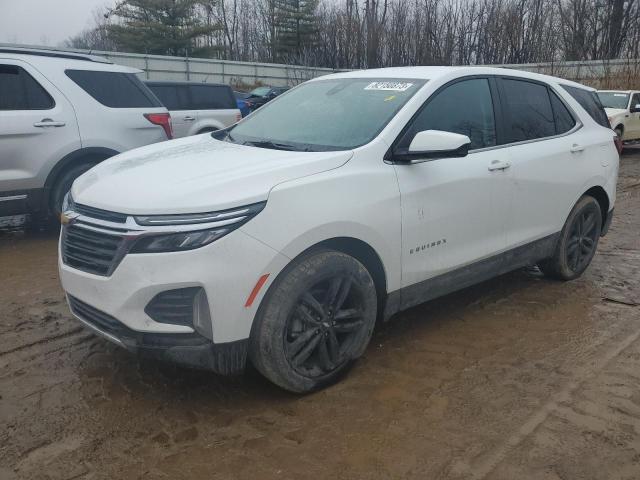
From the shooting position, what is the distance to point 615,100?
16.7 m

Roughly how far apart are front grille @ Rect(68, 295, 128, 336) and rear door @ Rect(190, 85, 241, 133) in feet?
26.0

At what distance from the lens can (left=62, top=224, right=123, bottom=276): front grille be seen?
2834 millimetres

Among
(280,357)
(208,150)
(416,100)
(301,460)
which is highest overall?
(416,100)

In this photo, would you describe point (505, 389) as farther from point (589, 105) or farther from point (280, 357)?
point (589, 105)

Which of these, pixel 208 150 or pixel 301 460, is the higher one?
pixel 208 150

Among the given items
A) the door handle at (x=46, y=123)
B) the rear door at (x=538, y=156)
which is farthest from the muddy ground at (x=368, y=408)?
the door handle at (x=46, y=123)

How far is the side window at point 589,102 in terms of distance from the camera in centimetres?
508

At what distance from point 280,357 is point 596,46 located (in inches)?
1521

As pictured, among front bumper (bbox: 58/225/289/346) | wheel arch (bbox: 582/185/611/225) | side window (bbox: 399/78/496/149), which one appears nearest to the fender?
front bumper (bbox: 58/225/289/346)

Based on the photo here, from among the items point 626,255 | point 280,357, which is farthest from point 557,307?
point 280,357

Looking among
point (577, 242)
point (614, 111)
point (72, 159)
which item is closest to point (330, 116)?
point (577, 242)

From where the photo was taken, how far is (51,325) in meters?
4.13

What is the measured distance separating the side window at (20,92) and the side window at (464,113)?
4312 mm

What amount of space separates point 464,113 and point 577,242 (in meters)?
1.88
